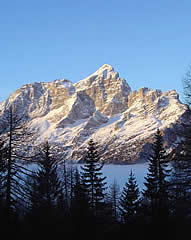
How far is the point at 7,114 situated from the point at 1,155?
8.69 feet

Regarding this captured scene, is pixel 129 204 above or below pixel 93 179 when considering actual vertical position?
below

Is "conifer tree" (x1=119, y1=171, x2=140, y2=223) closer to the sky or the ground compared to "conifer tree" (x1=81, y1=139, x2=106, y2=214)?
closer to the ground

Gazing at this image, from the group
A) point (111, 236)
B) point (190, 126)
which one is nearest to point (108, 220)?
point (111, 236)

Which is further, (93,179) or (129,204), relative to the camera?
(129,204)

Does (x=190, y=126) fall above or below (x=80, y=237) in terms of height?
above

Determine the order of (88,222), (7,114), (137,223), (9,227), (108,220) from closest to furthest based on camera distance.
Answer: (9,227)
(88,222)
(137,223)
(7,114)
(108,220)

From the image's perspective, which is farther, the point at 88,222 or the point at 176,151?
the point at 176,151

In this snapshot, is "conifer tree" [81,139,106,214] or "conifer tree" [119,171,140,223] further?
"conifer tree" [81,139,106,214]

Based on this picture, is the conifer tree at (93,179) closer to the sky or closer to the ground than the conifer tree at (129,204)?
closer to the sky

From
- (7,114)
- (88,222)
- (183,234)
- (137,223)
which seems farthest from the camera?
(7,114)

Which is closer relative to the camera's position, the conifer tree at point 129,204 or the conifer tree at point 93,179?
the conifer tree at point 129,204

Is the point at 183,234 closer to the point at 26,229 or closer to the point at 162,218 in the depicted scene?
the point at 162,218

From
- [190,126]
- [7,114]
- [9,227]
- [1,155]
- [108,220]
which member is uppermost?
[7,114]

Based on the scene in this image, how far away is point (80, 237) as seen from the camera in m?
10.8
